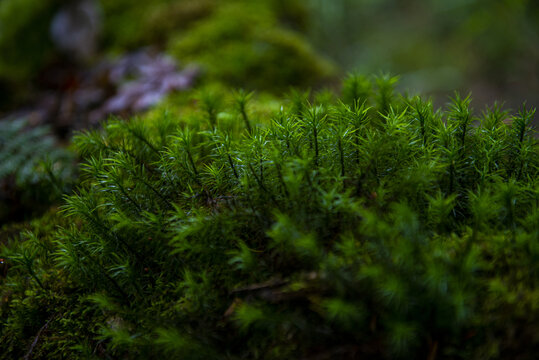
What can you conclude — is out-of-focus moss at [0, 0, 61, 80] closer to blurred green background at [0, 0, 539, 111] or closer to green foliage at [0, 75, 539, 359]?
blurred green background at [0, 0, 539, 111]

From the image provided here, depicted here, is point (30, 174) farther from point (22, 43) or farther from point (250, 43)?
point (22, 43)

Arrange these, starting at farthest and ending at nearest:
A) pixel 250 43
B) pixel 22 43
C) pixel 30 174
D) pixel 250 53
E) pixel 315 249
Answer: pixel 22 43 → pixel 250 43 → pixel 250 53 → pixel 30 174 → pixel 315 249

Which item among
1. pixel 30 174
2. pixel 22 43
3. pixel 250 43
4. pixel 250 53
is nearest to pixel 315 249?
pixel 30 174

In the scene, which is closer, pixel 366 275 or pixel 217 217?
pixel 366 275

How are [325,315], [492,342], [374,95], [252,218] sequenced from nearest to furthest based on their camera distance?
[492,342]
[325,315]
[252,218]
[374,95]

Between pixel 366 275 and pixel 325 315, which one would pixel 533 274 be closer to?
pixel 366 275

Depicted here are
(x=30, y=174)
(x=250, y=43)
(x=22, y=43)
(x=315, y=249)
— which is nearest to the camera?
(x=315, y=249)

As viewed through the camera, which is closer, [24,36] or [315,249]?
[315,249]

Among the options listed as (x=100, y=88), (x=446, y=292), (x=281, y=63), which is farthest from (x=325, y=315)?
(x=100, y=88)
